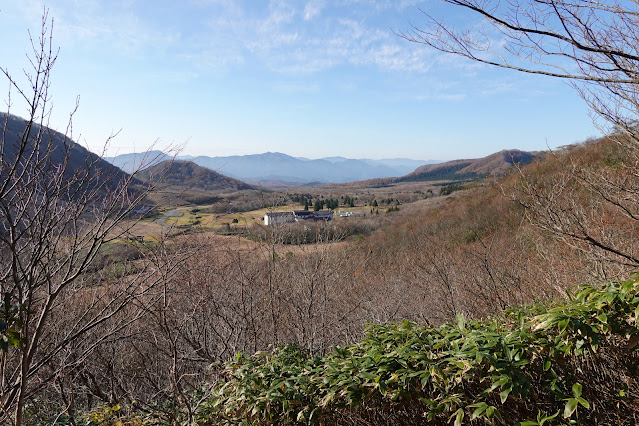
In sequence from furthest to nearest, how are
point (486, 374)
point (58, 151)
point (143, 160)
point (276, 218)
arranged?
1. point (276, 218)
2. point (143, 160)
3. point (58, 151)
4. point (486, 374)

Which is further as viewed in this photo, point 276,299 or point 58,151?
point 276,299

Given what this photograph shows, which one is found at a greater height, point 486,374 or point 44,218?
point 44,218

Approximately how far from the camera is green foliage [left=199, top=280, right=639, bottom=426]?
192 centimetres

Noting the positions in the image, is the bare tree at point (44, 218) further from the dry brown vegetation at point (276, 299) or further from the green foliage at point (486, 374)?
the green foliage at point (486, 374)

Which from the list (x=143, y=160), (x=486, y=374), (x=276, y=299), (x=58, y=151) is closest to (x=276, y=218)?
(x=276, y=299)

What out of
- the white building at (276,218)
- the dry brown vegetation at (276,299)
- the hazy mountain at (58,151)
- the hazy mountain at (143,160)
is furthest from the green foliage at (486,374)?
the white building at (276,218)

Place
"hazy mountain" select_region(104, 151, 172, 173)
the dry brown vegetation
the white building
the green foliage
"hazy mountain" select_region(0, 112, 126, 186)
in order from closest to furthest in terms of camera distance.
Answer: the green foliage
"hazy mountain" select_region(0, 112, 126, 186)
"hazy mountain" select_region(104, 151, 172, 173)
the dry brown vegetation
the white building

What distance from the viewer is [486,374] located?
2051 mm

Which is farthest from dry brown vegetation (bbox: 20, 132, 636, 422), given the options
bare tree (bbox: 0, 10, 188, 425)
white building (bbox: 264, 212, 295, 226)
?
bare tree (bbox: 0, 10, 188, 425)

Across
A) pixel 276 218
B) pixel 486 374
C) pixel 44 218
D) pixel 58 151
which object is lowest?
pixel 486 374

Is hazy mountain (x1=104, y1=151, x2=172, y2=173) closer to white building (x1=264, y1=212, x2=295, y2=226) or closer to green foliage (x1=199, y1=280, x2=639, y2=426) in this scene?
A: green foliage (x1=199, y1=280, x2=639, y2=426)

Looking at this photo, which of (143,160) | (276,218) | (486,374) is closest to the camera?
(486,374)

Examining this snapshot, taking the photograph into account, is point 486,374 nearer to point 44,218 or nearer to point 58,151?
point 44,218

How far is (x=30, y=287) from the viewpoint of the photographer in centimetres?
208
